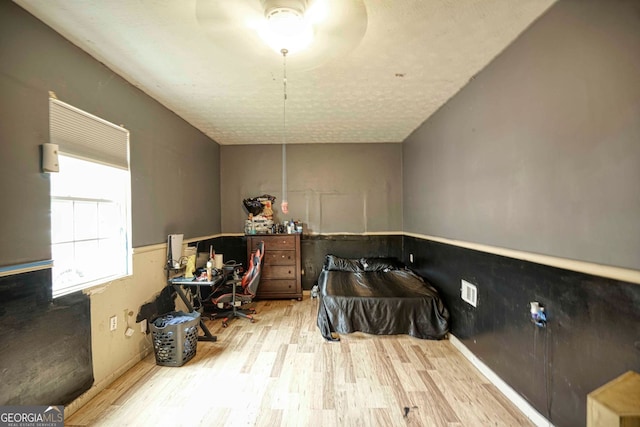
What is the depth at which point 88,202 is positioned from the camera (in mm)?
2092

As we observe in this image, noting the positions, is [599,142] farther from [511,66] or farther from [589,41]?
[511,66]

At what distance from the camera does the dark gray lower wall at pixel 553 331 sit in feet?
3.97

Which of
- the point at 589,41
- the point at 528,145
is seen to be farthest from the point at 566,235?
A: the point at 589,41

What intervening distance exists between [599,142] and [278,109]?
2.74 metres

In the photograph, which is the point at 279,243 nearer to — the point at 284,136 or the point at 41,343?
the point at 284,136

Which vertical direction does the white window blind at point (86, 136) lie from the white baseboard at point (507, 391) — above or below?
above

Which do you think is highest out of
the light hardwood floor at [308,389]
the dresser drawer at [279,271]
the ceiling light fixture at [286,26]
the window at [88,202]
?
the ceiling light fixture at [286,26]

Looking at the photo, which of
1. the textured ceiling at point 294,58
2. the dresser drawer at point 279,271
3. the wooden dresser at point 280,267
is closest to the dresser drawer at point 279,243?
the wooden dresser at point 280,267

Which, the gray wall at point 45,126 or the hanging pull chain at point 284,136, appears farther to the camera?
the hanging pull chain at point 284,136

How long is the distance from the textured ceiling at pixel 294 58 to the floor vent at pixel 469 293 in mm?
1903

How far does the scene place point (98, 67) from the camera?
2.07m

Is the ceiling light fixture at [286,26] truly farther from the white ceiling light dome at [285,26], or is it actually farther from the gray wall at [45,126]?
the gray wall at [45,126]

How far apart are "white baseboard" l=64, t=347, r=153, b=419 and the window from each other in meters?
0.77

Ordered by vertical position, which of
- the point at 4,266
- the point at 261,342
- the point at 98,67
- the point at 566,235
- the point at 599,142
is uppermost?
the point at 98,67
